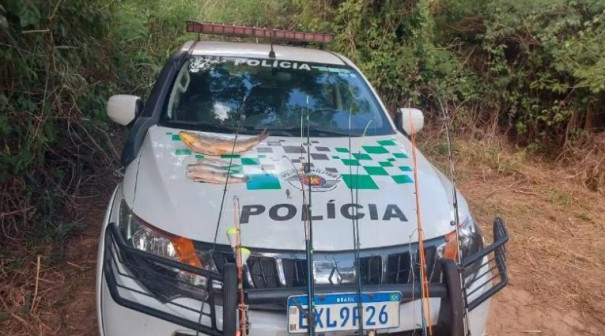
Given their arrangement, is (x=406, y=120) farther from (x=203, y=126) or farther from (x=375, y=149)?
(x=203, y=126)

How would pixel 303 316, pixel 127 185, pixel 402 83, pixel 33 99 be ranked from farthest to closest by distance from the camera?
pixel 402 83 → pixel 33 99 → pixel 127 185 → pixel 303 316

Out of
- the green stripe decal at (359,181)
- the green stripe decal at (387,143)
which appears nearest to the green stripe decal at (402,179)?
the green stripe decal at (359,181)

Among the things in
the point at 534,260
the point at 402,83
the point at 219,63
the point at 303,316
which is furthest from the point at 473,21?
the point at 303,316

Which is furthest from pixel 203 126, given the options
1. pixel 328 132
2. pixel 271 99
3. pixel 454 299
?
pixel 454 299

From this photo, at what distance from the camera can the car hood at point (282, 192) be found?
7.94ft

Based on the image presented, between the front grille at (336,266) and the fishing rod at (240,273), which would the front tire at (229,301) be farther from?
the front grille at (336,266)

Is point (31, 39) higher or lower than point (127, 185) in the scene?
higher

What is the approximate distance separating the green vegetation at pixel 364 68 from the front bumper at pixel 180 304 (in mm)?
1535

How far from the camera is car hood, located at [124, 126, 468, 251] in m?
2.42

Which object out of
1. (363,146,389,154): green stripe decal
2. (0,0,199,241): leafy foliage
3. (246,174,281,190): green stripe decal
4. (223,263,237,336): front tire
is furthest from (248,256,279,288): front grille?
(0,0,199,241): leafy foliage

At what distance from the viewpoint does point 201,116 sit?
3479 mm

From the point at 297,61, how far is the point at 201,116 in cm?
88

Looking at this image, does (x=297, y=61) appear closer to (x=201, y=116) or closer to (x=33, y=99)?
(x=201, y=116)

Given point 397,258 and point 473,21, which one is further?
point 473,21
